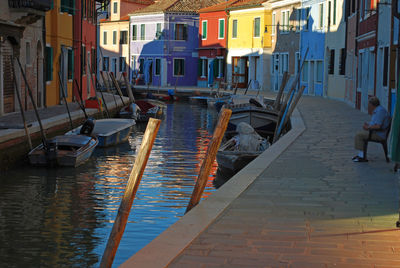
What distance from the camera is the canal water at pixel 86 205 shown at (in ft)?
29.0

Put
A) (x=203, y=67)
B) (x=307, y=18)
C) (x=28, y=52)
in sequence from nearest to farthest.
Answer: (x=28, y=52) < (x=307, y=18) < (x=203, y=67)

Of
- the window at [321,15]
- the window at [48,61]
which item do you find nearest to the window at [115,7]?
the window at [321,15]

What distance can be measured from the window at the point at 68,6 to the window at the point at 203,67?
27.6 meters

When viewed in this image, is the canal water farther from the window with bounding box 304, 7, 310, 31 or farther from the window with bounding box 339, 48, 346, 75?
the window with bounding box 304, 7, 310, 31

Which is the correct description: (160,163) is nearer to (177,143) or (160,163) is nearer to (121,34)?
(177,143)

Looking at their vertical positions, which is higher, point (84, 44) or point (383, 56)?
point (84, 44)

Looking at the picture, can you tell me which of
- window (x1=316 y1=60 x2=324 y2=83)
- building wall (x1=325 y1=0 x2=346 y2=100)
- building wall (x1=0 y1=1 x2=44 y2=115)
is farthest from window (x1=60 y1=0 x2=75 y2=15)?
window (x1=316 y1=60 x2=324 y2=83)

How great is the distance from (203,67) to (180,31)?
11.9ft

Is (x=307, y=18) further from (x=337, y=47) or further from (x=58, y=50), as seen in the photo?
(x=58, y=50)

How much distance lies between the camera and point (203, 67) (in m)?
55.6

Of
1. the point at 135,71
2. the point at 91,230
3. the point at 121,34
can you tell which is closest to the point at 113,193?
the point at 91,230

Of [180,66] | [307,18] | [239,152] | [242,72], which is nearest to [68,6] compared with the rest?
[239,152]

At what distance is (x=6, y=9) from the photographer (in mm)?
21172

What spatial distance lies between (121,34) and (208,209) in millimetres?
56292
